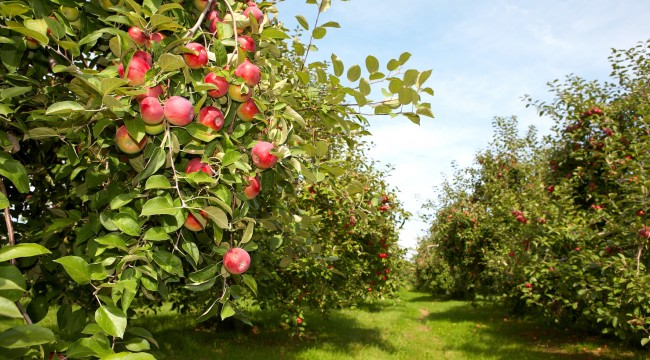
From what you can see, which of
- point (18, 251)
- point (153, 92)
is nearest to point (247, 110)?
point (153, 92)

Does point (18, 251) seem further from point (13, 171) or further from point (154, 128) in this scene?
point (154, 128)

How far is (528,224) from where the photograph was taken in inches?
344

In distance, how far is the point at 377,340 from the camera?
10656mm

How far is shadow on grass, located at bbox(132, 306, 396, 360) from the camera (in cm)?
849

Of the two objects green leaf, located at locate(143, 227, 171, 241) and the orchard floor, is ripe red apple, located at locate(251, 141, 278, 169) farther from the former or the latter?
the orchard floor

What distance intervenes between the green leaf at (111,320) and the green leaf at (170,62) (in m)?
0.81

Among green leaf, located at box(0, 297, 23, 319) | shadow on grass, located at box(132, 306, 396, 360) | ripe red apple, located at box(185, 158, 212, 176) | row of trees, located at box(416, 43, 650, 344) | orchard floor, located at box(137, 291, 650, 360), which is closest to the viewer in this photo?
green leaf, located at box(0, 297, 23, 319)

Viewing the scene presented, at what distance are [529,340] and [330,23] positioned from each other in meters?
11.7

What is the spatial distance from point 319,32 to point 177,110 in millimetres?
1033

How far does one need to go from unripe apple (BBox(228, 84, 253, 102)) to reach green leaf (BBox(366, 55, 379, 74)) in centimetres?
61

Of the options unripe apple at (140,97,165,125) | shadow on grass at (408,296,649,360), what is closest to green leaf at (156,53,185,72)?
unripe apple at (140,97,165,125)

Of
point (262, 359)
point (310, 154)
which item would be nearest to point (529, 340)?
point (262, 359)

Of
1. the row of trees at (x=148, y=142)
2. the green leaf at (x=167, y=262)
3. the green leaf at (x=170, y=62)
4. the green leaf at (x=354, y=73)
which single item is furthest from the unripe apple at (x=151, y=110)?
the green leaf at (x=354, y=73)

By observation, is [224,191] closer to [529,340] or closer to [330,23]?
[330,23]
